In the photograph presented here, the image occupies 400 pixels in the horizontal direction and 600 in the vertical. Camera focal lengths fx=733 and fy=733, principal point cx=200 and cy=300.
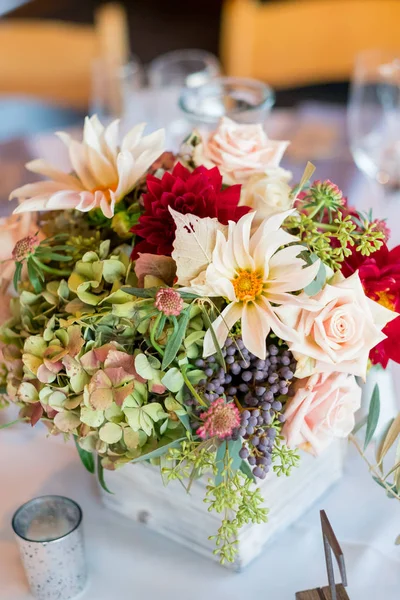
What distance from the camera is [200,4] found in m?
4.64

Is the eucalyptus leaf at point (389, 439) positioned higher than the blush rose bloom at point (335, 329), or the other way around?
the blush rose bloom at point (335, 329)

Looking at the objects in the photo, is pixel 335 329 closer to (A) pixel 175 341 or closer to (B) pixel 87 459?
(A) pixel 175 341

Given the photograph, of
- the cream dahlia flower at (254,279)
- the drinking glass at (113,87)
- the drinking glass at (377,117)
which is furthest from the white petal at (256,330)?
the drinking glass at (113,87)

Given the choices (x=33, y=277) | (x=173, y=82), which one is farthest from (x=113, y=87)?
(x=33, y=277)

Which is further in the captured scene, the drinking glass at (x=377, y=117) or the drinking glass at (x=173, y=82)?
the drinking glass at (x=173, y=82)

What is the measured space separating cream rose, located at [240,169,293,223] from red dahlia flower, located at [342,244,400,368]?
0.08m

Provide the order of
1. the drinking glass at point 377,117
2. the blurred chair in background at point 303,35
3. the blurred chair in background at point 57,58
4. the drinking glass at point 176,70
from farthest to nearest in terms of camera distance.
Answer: the blurred chair in background at point 303,35 → the blurred chair in background at point 57,58 → the drinking glass at point 176,70 → the drinking glass at point 377,117

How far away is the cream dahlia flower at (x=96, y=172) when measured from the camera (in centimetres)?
69

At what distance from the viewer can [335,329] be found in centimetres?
60

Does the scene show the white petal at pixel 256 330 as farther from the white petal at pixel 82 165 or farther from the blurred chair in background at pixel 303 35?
the blurred chair in background at pixel 303 35

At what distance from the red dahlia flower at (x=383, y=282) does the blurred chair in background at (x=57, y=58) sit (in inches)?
53.3

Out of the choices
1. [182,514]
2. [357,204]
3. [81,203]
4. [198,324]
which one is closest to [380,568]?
[182,514]

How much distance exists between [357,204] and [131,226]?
76cm

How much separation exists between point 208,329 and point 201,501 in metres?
0.22
